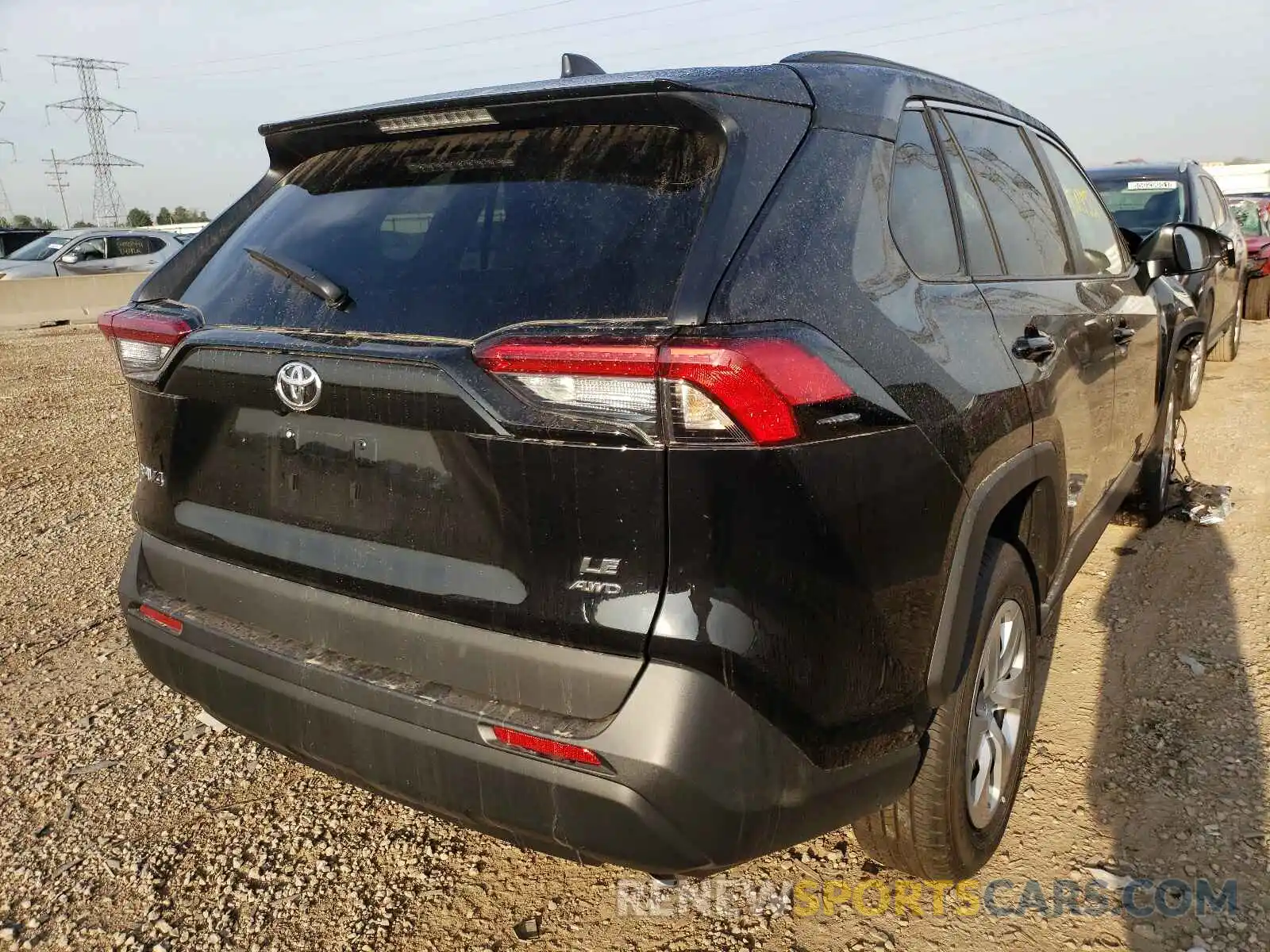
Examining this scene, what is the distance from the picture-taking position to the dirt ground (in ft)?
7.39

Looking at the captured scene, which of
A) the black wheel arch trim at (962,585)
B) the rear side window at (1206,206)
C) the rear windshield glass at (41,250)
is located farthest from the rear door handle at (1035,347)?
the rear windshield glass at (41,250)

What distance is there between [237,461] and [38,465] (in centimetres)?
539

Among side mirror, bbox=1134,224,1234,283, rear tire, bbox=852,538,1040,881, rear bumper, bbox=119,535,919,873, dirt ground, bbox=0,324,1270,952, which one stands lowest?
dirt ground, bbox=0,324,1270,952

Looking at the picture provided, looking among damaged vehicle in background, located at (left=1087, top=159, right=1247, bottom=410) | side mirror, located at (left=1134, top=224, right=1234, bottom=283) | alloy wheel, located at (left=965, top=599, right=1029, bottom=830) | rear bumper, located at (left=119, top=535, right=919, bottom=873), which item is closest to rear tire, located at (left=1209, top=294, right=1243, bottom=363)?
damaged vehicle in background, located at (left=1087, top=159, right=1247, bottom=410)

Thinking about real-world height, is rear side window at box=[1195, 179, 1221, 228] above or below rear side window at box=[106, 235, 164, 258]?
above

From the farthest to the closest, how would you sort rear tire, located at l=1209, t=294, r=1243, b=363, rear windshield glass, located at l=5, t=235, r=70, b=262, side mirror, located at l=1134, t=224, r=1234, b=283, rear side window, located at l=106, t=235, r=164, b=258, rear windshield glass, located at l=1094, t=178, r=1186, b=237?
rear side window, located at l=106, t=235, r=164, b=258
rear windshield glass, located at l=5, t=235, r=70, b=262
rear tire, located at l=1209, t=294, r=1243, b=363
rear windshield glass, located at l=1094, t=178, r=1186, b=237
side mirror, located at l=1134, t=224, r=1234, b=283

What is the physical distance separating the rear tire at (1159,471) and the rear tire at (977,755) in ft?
7.63

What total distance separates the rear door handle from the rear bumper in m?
1.02

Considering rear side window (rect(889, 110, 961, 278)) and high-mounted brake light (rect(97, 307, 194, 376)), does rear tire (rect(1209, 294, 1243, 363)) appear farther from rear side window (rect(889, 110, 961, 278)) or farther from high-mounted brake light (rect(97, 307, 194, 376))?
high-mounted brake light (rect(97, 307, 194, 376))

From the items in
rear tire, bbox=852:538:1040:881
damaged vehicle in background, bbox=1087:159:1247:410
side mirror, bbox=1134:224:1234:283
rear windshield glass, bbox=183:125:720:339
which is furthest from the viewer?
damaged vehicle in background, bbox=1087:159:1247:410

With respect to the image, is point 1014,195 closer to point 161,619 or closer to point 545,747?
point 545,747

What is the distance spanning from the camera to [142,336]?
218cm

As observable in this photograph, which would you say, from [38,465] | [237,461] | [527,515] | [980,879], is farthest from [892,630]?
[38,465]

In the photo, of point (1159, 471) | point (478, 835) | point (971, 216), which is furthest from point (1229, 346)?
point (478, 835)
